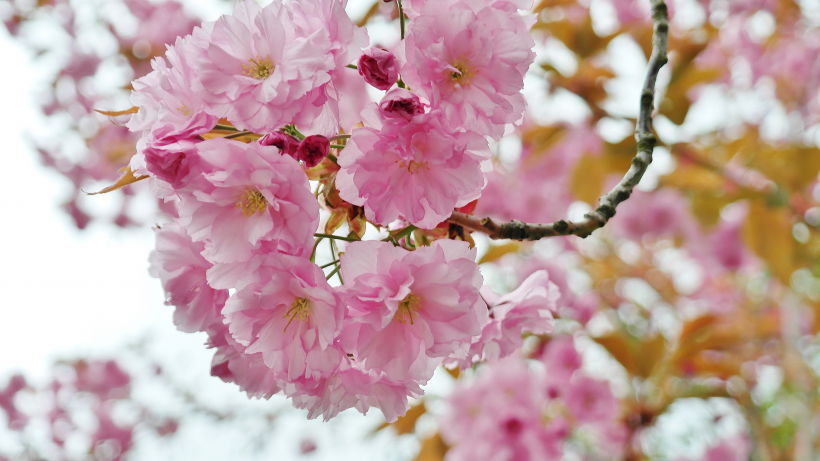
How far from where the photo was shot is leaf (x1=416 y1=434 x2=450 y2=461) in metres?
1.65

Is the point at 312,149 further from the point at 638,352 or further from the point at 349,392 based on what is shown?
the point at 638,352

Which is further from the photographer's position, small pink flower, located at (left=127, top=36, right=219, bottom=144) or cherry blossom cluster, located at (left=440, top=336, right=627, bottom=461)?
cherry blossom cluster, located at (left=440, top=336, right=627, bottom=461)

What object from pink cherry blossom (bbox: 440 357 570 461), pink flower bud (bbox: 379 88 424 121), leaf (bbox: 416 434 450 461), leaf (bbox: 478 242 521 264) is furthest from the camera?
leaf (bbox: 416 434 450 461)

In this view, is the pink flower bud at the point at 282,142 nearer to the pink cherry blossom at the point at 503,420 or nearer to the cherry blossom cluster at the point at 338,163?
the cherry blossom cluster at the point at 338,163

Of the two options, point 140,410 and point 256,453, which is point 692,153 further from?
point 140,410

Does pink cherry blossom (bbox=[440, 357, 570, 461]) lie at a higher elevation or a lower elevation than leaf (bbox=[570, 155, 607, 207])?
lower

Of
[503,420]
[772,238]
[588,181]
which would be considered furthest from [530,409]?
[772,238]

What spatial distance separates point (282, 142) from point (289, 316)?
16 cm

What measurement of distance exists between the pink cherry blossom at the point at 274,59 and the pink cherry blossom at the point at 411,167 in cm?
5

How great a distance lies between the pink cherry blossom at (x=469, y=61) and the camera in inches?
17.9

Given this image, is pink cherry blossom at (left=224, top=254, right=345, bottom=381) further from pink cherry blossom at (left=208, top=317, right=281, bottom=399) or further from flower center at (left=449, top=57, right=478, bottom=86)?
flower center at (left=449, top=57, right=478, bottom=86)

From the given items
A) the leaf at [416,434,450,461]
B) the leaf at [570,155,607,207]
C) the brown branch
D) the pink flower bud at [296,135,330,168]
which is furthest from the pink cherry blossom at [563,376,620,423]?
the pink flower bud at [296,135,330,168]

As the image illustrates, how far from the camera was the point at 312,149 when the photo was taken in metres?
0.45

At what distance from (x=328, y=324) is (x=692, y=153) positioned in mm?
1321
